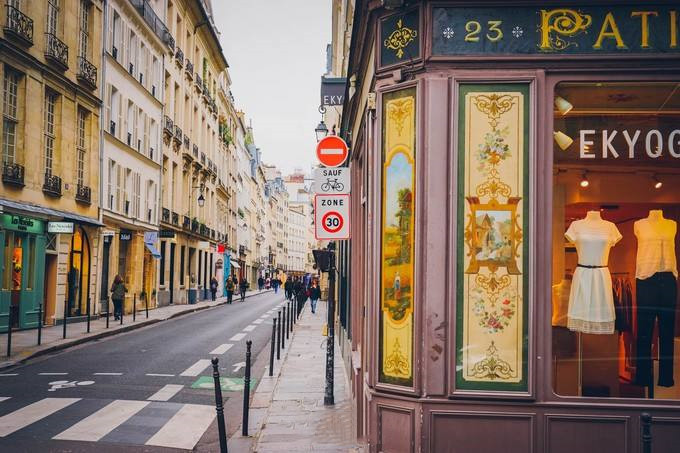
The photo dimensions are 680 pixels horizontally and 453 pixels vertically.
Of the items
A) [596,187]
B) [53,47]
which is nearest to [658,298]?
[596,187]

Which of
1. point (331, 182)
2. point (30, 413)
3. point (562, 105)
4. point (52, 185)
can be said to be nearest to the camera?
point (562, 105)

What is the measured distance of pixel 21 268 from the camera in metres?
22.2

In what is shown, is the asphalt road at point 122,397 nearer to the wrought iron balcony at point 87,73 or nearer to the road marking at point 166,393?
the road marking at point 166,393

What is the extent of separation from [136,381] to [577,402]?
8786mm

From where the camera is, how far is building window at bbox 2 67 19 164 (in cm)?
2150

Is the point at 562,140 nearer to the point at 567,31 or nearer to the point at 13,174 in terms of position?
the point at 567,31

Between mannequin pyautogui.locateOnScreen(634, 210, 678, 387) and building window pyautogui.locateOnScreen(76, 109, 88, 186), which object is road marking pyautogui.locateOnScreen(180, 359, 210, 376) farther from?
building window pyautogui.locateOnScreen(76, 109, 88, 186)

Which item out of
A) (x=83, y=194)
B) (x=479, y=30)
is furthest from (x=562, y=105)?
(x=83, y=194)

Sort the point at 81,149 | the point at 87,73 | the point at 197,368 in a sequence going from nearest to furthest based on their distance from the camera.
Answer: the point at 197,368, the point at 87,73, the point at 81,149

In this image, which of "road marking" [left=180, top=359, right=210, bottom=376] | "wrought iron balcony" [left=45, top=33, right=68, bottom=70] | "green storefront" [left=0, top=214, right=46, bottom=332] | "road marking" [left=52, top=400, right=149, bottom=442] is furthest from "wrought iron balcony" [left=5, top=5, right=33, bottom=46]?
"road marking" [left=52, top=400, right=149, bottom=442]

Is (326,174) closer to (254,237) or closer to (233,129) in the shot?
(233,129)

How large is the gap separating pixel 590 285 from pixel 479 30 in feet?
8.45

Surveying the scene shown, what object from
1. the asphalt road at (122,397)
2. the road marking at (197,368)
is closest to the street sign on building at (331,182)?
the asphalt road at (122,397)

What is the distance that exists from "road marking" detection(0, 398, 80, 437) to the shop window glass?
646 centimetres
